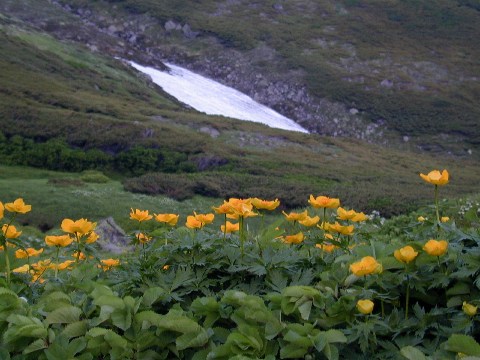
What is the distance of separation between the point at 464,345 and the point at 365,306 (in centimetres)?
38

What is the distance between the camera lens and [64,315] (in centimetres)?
252

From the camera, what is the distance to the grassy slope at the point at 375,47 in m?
55.4

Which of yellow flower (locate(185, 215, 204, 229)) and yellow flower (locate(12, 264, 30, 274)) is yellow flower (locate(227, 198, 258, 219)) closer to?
yellow flower (locate(185, 215, 204, 229))

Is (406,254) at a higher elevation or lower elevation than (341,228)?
higher

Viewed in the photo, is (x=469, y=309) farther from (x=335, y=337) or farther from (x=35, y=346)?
(x=35, y=346)

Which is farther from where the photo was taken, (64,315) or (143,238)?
(143,238)

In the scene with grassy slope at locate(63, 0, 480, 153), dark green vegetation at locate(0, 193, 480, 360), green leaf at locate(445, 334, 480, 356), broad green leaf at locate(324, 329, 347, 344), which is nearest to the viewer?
green leaf at locate(445, 334, 480, 356)

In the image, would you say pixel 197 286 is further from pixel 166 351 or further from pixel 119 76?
pixel 119 76

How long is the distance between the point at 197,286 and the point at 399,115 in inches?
2156

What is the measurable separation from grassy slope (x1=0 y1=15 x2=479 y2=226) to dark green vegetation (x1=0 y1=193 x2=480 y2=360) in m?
13.2

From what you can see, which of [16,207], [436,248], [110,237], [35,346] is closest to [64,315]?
[35,346]

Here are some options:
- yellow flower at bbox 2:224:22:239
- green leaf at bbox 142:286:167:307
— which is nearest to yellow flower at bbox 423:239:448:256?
green leaf at bbox 142:286:167:307

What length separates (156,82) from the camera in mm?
50781

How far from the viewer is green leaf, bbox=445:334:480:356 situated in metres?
2.02
